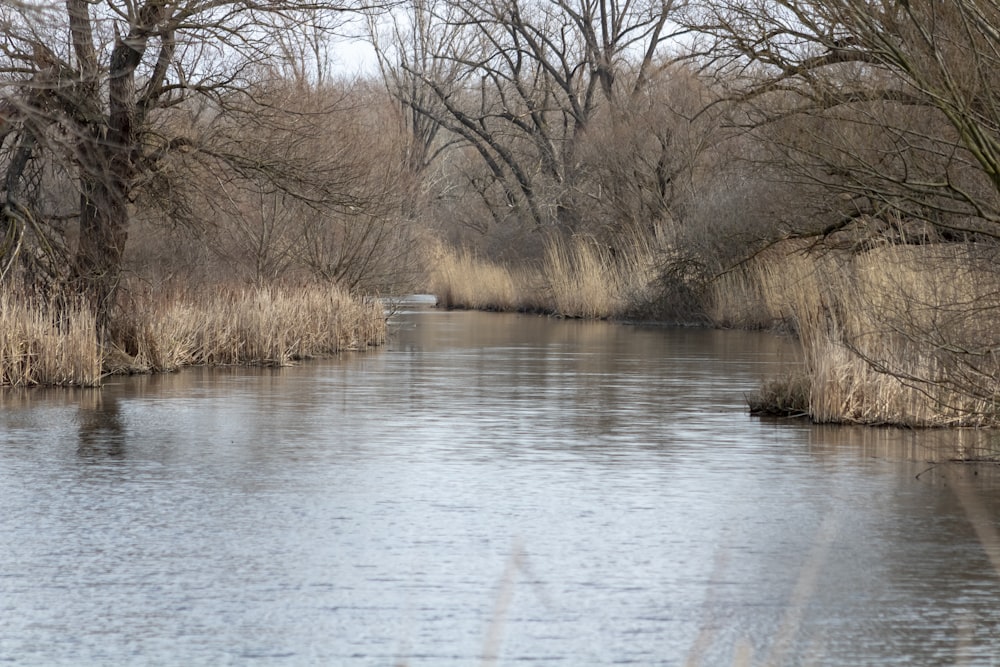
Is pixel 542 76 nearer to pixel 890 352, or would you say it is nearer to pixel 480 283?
pixel 480 283

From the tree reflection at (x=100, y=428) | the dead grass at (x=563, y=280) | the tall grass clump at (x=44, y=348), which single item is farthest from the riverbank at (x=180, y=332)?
the dead grass at (x=563, y=280)

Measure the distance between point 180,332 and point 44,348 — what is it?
363 centimetres

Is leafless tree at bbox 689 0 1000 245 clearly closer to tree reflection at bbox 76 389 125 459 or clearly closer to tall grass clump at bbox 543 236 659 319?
tree reflection at bbox 76 389 125 459

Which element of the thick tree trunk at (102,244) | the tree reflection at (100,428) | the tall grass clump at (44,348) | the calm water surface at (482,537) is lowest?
the calm water surface at (482,537)

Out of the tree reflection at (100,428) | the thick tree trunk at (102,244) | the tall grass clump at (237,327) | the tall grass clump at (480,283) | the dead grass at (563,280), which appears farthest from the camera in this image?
the tall grass clump at (480,283)

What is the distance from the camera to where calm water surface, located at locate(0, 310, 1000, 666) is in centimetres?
679

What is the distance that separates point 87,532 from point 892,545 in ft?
16.1

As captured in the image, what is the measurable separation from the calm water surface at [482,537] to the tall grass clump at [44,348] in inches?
49.5

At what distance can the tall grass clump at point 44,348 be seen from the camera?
17.9 meters

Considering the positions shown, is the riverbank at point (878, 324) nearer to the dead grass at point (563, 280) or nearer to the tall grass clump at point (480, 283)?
the dead grass at point (563, 280)

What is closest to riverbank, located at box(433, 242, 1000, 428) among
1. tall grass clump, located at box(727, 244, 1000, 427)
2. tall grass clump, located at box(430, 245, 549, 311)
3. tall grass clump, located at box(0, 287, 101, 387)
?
tall grass clump, located at box(727, 244, 1000, 427)

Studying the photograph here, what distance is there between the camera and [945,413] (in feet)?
46.3

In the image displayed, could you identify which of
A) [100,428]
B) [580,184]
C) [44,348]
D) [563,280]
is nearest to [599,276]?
[563,280]

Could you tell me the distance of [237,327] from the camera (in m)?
23.2
